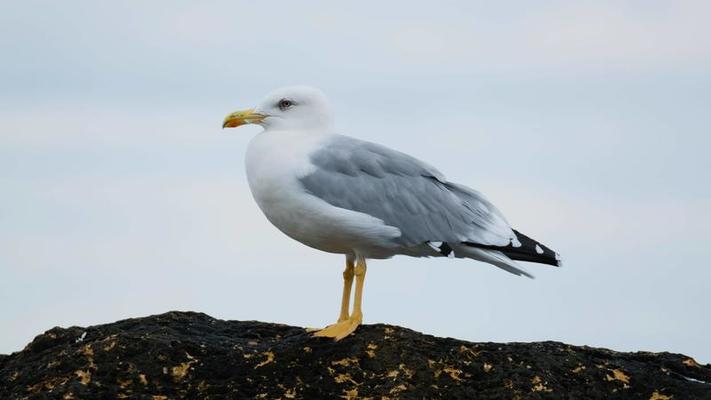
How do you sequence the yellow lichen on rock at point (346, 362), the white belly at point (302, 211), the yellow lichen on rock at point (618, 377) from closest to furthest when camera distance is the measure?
the yellow lichen on rock at point (346, 362) → the yellow lichen on rock at point (618, 377) → the white belly at point (302, 211)

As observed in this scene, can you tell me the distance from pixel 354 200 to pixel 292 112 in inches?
45.1

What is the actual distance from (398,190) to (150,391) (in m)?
3.02

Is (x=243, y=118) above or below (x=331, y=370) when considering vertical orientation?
above

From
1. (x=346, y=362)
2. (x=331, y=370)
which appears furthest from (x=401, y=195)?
(x=331, y=370)

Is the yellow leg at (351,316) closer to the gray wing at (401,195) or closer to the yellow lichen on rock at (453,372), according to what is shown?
the gray wing at (401,195)

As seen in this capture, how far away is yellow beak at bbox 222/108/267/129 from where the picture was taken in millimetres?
10945

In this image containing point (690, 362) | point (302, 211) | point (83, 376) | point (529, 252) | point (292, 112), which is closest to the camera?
point (83, 376)

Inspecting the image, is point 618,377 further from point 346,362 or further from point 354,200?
point 354,200

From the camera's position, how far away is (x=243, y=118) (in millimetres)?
10961

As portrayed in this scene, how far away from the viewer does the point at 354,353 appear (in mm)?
9383

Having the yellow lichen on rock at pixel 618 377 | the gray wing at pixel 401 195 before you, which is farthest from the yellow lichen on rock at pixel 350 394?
the yellow lichen on rock at pixel 618 377

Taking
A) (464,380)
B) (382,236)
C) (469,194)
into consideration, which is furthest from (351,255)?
(464,380)

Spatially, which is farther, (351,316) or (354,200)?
(354,200)

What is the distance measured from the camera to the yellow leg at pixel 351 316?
391 inches
